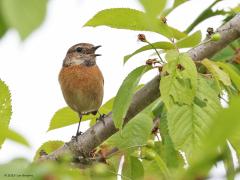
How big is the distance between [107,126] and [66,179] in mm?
2646

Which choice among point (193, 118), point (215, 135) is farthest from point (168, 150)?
point (215, 135)

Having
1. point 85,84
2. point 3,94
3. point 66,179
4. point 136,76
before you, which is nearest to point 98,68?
point 85,84

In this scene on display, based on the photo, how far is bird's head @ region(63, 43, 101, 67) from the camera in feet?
27.4

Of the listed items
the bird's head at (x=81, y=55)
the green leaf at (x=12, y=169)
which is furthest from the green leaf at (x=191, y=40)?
the bird's head at (x=81, y=55)

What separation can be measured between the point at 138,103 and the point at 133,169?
0.47 m

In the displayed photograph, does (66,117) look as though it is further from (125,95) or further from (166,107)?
(166,107)

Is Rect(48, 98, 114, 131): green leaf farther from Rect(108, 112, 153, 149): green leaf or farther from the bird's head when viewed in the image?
the bird's head

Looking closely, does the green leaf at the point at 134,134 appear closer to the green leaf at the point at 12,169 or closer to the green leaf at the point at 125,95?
the green leaf at the point at 125,95

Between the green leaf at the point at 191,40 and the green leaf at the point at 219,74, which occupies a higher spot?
the green leaf at the point at 191,40

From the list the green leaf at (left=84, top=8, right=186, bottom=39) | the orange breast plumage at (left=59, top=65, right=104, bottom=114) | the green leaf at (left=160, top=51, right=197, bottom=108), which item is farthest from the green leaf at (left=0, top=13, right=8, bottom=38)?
the orange breast plumage at (left=59, top=65, right=104, bottom=114)

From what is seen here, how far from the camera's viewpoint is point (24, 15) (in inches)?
41.9

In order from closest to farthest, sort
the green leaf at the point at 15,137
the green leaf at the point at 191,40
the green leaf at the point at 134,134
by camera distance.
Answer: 1. the green leaf at the point at 15,137
2. the green leaf at the point at 134,134
3. the green leaf at the point at 191,40

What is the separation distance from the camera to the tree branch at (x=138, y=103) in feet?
12.0

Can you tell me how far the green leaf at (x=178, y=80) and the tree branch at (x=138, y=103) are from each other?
0.38 m
